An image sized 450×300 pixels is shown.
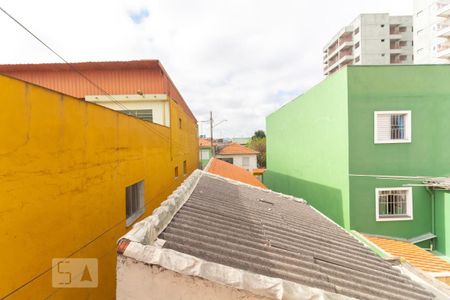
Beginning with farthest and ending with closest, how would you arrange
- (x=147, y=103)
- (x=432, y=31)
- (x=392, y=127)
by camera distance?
(x=432, y=31), (x=147, y=103), (x=392, y=127)

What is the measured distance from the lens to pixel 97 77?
10.6 meters

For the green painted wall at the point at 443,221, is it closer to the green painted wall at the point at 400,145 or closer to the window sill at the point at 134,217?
the green painted wall at the point at 400,145

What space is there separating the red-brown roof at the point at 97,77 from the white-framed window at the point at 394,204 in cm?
976

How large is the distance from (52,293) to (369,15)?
60.6 meters

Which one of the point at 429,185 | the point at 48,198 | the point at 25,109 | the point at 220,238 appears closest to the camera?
the point at 25,109

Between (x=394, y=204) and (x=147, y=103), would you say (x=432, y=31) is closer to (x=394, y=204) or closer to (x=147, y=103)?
(x=394, y=204)

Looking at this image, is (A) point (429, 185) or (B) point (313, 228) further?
(A) point (429, 185)

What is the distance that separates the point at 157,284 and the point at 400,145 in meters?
10.4

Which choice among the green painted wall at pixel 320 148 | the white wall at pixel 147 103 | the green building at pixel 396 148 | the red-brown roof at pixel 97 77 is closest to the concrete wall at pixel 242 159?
the green painted wall at pixel 320 148

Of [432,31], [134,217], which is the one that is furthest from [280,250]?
[432,31]

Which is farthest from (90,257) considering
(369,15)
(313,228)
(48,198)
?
(369,15)

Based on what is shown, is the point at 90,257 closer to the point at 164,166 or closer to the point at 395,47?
the point at 164,166

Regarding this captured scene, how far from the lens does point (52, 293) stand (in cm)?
252

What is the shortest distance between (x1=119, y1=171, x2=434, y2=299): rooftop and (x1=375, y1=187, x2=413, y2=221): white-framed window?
5.96 m
